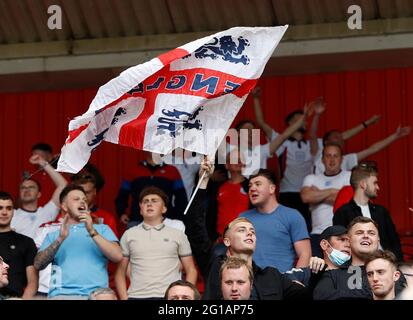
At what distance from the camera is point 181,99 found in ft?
39.8

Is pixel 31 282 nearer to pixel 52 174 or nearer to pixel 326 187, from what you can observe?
pixel 52 174

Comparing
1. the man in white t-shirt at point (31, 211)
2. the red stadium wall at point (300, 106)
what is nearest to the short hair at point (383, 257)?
the man in white t-shirt at point (31, 211)

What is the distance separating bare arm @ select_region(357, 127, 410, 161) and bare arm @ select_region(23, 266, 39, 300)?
4.44m

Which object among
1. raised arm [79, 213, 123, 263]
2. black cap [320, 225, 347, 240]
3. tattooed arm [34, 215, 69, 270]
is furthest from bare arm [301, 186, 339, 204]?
tattooed arm [34, 215, 69, 270]

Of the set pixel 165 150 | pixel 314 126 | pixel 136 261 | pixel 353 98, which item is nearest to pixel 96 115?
pixel 165 150

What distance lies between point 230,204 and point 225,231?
2693mm

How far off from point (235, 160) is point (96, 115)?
10.6 feet

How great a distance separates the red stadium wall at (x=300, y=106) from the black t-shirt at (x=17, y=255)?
3989 millimetres

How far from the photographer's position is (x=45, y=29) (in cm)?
1702

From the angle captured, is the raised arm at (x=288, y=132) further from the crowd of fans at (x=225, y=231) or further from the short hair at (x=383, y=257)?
the short hair at (x=383, y=257)

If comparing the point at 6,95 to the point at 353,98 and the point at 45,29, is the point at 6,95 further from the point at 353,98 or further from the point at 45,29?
the point at 353,98

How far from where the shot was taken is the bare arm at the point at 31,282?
530 inches

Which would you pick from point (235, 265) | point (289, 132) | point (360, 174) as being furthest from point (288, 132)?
point (235, 265)

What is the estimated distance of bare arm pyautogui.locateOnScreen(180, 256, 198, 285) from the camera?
44.3 feet
